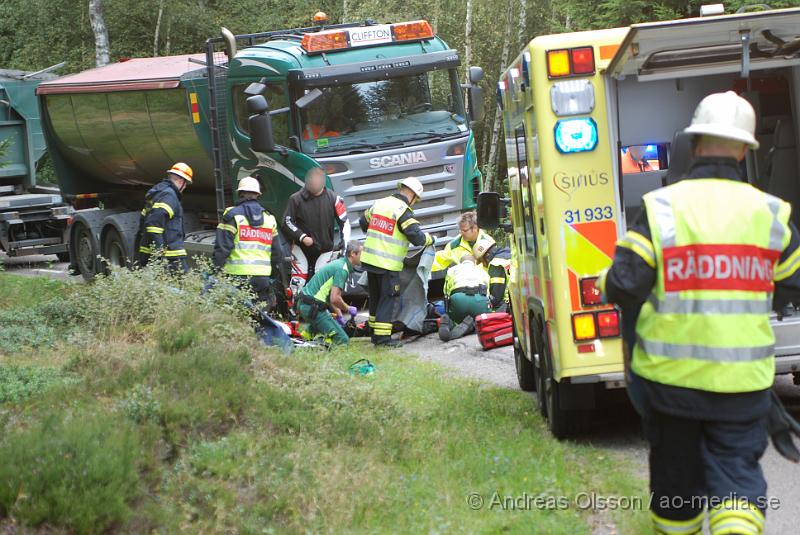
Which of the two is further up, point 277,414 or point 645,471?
point 277,414

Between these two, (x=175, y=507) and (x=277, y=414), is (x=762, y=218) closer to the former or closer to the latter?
(x=175, y=507)

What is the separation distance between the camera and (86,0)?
1463 inches

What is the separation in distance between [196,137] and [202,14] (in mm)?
21644

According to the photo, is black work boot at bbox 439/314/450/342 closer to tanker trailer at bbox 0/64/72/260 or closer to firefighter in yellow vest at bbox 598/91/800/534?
firefighter in yellow vest at bbox 598/91/800/534

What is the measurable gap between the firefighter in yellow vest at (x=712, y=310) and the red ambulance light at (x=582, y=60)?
2.25 m

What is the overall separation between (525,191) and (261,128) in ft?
21.0

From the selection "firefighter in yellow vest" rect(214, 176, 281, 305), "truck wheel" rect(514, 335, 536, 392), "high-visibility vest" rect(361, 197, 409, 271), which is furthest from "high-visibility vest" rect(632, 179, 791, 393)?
"high-visibility vest" rect(361, 197, 409, 271)

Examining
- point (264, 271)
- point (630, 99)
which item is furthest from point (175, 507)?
point (264, 271)

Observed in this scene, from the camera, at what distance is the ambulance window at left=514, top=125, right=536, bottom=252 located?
23.0ft

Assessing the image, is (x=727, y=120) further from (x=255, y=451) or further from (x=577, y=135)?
(x=255, y=451)

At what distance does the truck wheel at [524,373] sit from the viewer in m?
8.83

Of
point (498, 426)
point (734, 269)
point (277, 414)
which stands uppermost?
point (734, 269)

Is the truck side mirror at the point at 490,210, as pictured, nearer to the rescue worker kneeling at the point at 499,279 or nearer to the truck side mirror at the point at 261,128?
the rescue worker kneeling at the point at 499,279

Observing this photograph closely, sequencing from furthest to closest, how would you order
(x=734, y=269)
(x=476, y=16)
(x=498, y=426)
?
(x=476, y=16), (x=498, y=426), (x=734, y=269)
